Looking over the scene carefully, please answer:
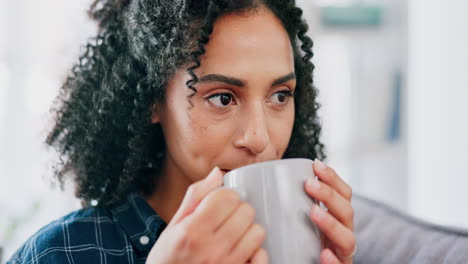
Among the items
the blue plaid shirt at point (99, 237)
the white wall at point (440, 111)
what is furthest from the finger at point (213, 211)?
the white wall at point (440, 111)

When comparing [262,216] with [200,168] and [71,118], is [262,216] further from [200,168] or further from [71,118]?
[71,118]

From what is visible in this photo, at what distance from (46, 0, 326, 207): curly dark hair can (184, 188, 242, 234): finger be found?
264 mm

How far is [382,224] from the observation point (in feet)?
3.37

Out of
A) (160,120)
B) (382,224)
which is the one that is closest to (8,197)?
(160,120)

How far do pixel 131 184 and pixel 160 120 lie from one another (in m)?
0.16

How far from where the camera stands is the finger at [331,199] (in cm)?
65

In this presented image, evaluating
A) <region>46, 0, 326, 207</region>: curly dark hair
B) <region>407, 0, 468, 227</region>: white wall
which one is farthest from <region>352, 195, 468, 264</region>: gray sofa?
<region>407, 0, 468, 227</region>: white wall

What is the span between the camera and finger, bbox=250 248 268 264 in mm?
609

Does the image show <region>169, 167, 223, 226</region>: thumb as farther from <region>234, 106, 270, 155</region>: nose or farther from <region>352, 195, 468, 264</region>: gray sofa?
<region>352, 195, 468, 264</region>: gray sofa

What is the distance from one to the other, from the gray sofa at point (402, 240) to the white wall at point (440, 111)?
694mm

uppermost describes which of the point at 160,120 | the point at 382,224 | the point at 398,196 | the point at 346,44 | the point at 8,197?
the point at 346,44

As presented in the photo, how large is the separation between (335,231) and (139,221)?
17.9 inches

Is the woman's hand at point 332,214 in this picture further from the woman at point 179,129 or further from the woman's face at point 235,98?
the woman's face at point 235,98

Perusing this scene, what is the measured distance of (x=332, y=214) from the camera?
2.29 feet
